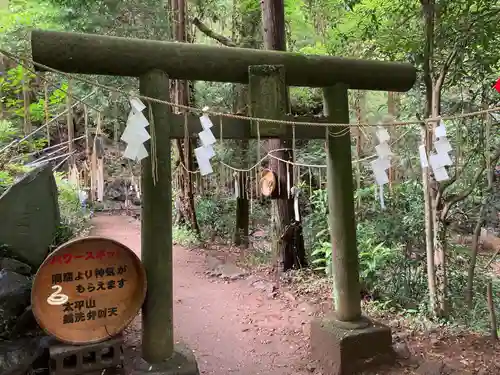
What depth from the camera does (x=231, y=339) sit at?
475 cm

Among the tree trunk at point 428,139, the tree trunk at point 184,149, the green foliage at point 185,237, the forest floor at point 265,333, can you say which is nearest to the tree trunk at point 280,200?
the forest floor at point 265,333

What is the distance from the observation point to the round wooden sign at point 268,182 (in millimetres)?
6457

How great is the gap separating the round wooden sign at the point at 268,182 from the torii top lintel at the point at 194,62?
2.78 m

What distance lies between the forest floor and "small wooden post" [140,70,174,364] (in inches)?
42.6

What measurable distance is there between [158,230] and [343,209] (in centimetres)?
169

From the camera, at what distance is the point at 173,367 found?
9.95ft

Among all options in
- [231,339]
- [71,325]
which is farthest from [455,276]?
[71,325]

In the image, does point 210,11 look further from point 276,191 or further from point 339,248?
point 339,248

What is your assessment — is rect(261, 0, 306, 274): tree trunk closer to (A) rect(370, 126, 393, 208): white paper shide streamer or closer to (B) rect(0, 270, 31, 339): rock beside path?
(A) rect(370, 126, 393, 208): white paper shide streamer

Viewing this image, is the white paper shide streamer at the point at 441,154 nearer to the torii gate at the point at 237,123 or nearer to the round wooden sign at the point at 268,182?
the torii gate at the point at 237,123

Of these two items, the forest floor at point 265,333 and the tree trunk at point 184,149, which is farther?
the tree trunk at point 184,149

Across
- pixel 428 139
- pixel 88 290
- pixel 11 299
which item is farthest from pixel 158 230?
pixel 428 139

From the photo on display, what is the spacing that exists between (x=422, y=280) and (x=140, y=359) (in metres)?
4.10

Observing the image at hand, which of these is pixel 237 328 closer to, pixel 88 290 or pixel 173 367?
pixel 173 367
